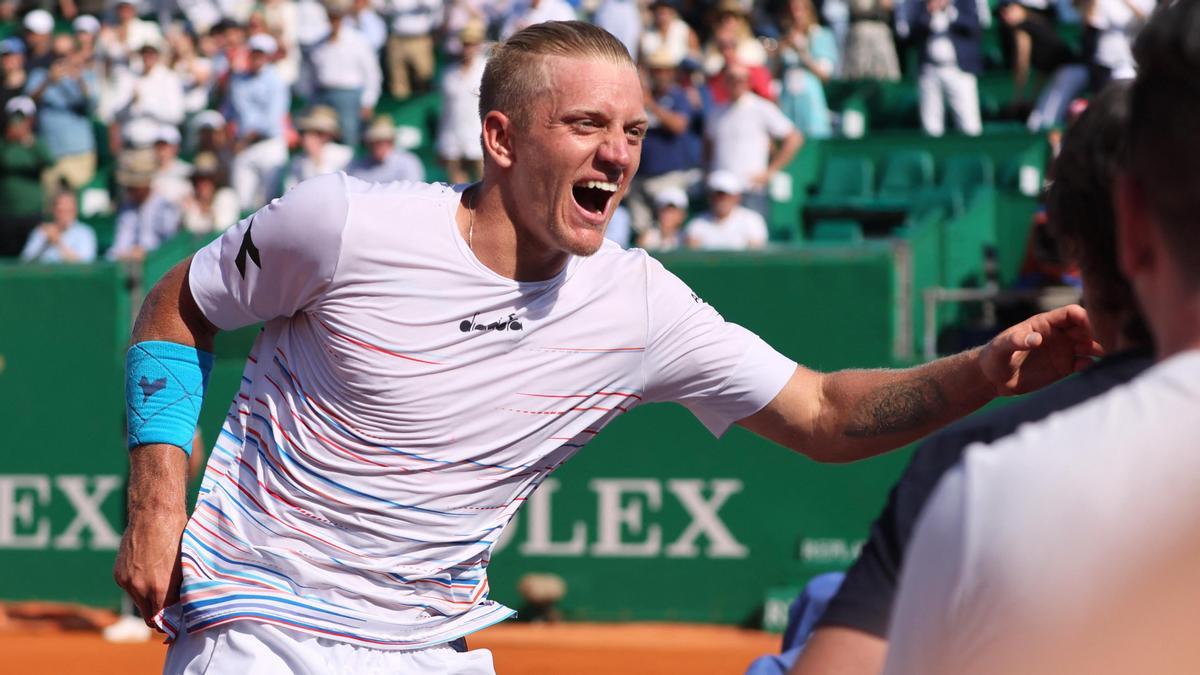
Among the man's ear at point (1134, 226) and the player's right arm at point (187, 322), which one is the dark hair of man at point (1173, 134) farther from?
the player's right arm at point (187, 322)

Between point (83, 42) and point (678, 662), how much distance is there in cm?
1013

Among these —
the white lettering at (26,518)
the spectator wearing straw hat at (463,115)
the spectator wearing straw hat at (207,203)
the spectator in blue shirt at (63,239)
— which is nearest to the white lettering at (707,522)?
the spectator wearing straw hat at (463,115)

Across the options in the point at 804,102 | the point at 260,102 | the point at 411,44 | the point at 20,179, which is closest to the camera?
the point at 804,102

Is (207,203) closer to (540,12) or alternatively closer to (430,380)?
(540,12)

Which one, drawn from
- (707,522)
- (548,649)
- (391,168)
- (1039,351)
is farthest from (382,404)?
(391,168)

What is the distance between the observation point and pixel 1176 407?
146 centimetres

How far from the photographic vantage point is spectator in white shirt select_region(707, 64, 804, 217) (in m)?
12.5

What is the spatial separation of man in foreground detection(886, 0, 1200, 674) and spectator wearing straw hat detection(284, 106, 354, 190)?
38.9 feet

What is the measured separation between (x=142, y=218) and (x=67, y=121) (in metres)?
3.07

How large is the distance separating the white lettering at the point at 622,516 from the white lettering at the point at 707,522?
0.14m

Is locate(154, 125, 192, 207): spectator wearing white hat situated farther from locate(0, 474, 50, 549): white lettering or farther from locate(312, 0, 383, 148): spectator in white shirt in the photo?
locate(0, 474, 50, 549): white lettering

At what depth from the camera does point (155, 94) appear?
15750 millimetres

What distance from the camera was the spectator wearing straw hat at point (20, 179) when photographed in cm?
1437

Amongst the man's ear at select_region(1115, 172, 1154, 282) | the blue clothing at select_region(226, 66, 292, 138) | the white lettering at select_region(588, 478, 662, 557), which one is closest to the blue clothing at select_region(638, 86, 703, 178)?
Result: the white lettering at select_region(588, 478, 662, 557)
